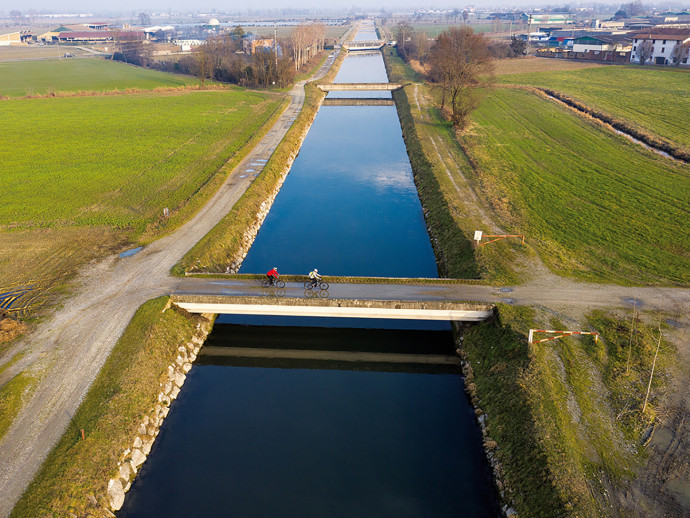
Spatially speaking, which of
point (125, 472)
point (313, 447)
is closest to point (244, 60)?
point (313, 447)

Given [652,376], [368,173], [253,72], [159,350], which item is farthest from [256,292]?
[253,72]

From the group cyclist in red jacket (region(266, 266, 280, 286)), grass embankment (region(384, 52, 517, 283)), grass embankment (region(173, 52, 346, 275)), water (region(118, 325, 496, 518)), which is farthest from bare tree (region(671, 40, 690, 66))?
cyclist in red jacket (region(266, 266, 280, 286))

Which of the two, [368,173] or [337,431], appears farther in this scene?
[368,173]

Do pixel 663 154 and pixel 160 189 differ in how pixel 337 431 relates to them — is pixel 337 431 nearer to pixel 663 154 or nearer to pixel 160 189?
pixel 160 189

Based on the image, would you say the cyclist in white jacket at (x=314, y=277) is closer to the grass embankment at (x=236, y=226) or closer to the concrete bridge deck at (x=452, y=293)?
the concrete bridge deck at (x=452, y=293)

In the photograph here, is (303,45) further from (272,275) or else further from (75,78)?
(272,275)

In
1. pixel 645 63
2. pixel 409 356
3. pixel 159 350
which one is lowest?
pixel 409 356
